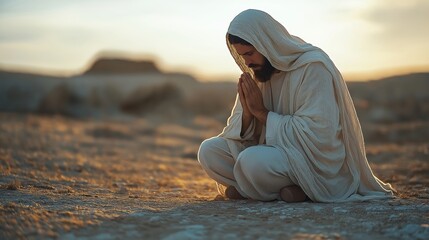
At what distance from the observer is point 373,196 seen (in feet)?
14.8

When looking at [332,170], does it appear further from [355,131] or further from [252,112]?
[252,112]

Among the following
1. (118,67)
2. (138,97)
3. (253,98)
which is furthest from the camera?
(118,67)

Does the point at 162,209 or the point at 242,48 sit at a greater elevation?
the point at 242,48

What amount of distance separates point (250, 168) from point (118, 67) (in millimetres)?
55618

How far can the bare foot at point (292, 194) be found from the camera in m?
4.33

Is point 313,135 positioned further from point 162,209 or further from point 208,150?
point 162,209

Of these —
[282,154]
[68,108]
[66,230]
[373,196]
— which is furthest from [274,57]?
[68,108]

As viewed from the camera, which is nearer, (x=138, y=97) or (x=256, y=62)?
(x=256, y=62)

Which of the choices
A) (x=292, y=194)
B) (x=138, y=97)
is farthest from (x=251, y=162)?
(x=138, y=97)

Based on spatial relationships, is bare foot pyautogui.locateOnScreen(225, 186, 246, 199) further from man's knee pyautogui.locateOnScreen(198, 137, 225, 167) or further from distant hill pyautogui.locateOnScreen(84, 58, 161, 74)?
distant hill pyautogui.locateOnScreen(84, 58, 161, 74)

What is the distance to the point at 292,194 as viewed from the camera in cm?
432

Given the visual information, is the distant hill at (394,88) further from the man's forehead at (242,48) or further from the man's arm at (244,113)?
the man's forehead at (242,48)

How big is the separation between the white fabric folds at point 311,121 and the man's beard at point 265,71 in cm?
9

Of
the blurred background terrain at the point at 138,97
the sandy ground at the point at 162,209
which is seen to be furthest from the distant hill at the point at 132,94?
the sandy ground at the point at 162,209
